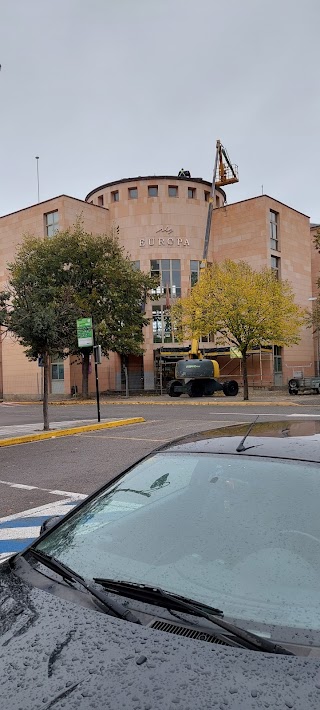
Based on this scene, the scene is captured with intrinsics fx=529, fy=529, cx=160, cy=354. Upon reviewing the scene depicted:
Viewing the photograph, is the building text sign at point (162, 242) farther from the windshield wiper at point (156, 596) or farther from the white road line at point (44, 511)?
the windshield wiper at point (156, 596)

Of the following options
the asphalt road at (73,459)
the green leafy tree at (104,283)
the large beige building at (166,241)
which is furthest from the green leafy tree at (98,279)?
the asphalt road at (73,459)

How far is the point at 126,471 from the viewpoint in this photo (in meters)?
2.97

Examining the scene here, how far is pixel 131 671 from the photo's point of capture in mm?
1478

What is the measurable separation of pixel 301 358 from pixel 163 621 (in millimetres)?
46563

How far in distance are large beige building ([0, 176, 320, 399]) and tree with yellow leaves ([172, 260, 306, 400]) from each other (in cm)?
1077

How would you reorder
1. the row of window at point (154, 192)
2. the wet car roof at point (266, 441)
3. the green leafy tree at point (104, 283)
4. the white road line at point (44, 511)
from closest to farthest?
1. the wet car roof at point (266, 441)
2. the white road line at point (44, 511)
3. the green leafy tree at point (104, 283)
4. the row of window at point (154, 192)

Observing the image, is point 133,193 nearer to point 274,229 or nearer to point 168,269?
point 168,269

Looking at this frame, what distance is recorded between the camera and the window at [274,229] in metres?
43.3

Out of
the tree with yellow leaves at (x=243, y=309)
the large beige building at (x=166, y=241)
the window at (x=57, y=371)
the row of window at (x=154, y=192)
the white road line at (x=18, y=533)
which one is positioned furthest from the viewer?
Answer: the row of window at (x=154, y=192)

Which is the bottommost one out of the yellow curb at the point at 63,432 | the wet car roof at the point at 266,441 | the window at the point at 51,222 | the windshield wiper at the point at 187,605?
the yellow curb at the point at 63,432

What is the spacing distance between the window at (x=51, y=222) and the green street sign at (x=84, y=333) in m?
27.9

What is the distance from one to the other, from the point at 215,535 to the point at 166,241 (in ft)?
138

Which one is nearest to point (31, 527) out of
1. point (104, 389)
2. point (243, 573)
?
point (243, 573)

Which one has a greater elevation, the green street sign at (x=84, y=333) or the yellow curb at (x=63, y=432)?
the green street sign at (x=84, y=333)
